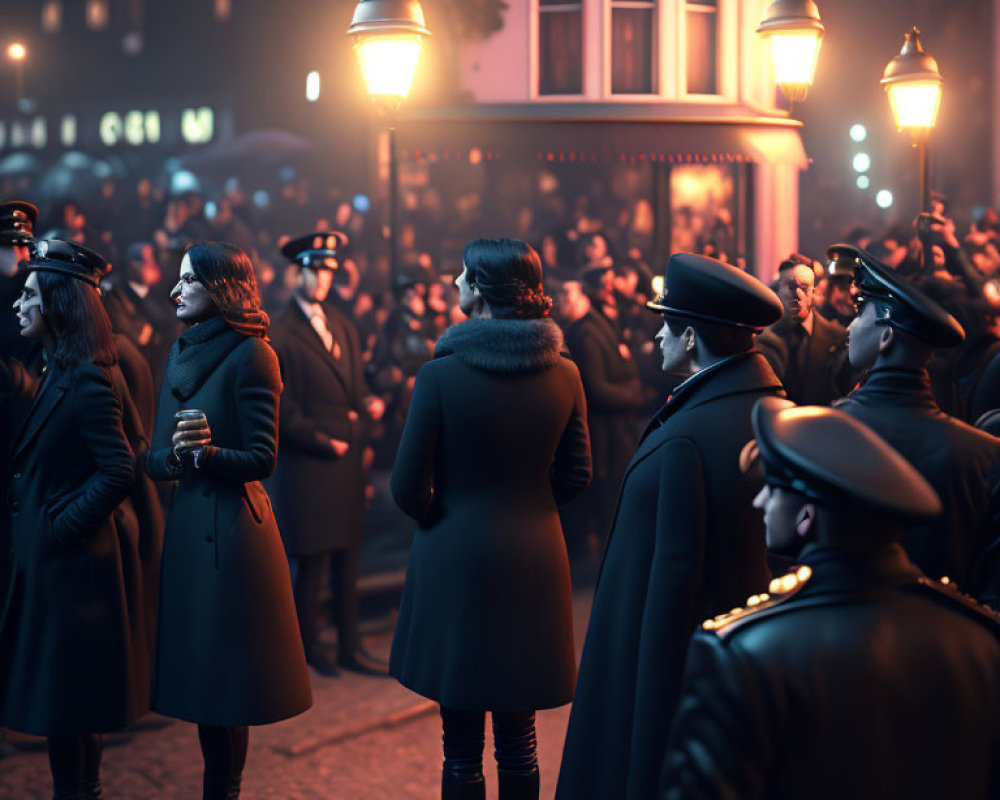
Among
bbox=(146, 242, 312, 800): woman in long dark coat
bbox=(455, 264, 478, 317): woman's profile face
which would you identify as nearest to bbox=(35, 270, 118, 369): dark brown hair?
bbox=(146, 242, 312, 800): woman in long dark coat

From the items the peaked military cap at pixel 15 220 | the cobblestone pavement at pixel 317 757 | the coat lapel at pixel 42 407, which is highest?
the peaked military cap at pixel 15 220

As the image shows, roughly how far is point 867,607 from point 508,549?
2466mm

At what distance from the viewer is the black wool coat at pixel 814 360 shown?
7152mm

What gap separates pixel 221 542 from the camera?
4598 millimetres

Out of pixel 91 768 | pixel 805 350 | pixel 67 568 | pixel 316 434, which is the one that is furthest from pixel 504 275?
pixel 805 350

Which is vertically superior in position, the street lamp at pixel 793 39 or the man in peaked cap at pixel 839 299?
the street lamp at pixel 793 39

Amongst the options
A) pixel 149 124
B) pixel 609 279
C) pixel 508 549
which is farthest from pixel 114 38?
pixel 508 549

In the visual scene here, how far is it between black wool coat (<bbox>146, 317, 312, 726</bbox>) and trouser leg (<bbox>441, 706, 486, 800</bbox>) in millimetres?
574

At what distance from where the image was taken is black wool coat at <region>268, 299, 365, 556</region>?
701cm

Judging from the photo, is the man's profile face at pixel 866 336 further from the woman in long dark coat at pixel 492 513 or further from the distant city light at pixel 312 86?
the distant city light at pixel 312 86

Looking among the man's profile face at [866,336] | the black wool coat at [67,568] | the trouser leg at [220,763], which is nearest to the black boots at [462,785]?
the trouser leg at [220,763]

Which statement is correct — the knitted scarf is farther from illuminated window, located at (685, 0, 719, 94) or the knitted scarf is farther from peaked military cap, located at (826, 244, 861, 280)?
illuminated window, located at (685, 0, 719, 94)

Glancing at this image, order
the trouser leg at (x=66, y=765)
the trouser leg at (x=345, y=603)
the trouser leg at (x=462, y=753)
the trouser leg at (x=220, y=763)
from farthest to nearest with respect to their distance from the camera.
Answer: the trouser leg at (x=345, y=603) → the trouser leg at (x=66, y=765) → the trouser leg at (x=220, y=763) → the trouser leg at (x=462, y=753)

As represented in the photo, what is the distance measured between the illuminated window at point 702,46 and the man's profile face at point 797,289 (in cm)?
1006
